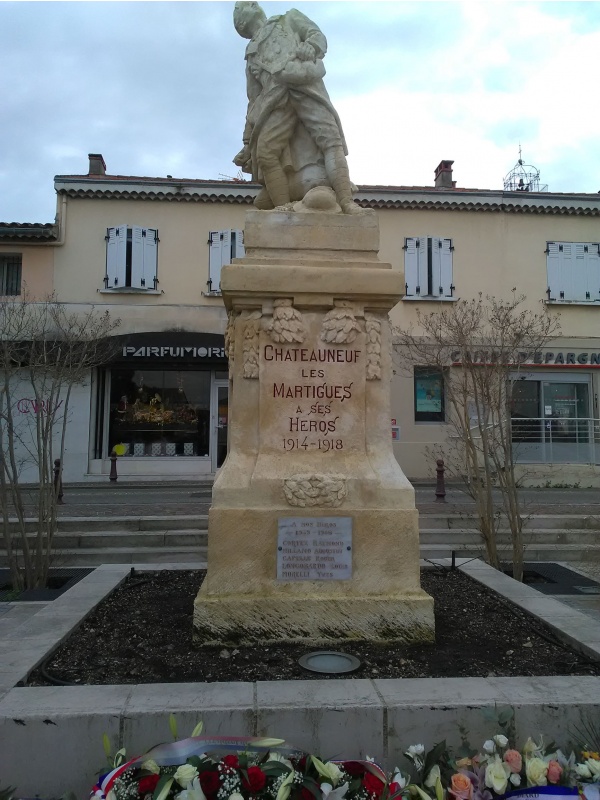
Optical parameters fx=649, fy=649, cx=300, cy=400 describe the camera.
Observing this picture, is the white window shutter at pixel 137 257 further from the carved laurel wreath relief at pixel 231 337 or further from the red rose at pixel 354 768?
the red rose at pixel 354 768

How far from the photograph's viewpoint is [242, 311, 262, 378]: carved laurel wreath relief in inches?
169

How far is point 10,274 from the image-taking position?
1709 centimetres

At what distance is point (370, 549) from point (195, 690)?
1448 millimetres

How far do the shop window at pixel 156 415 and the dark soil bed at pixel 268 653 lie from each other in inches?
491

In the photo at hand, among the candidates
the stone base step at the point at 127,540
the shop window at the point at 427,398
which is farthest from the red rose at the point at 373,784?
the shop window at the point at 427,398

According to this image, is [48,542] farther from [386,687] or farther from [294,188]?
[386,687]

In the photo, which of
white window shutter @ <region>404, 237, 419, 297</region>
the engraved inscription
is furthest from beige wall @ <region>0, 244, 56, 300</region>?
the engraved inscription

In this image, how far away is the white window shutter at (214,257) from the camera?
1719cm

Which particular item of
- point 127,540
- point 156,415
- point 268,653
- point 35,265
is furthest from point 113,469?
point 268,653

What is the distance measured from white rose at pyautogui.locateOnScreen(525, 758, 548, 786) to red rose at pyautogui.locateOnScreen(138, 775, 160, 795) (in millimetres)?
1428

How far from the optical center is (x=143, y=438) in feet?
56.3

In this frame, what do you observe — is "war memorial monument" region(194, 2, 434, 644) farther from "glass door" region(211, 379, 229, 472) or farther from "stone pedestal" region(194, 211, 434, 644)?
"glass door" region(211, 379, 229, 472)

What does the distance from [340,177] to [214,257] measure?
42.5 feet

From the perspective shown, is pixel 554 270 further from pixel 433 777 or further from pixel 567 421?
pixel 433 777
